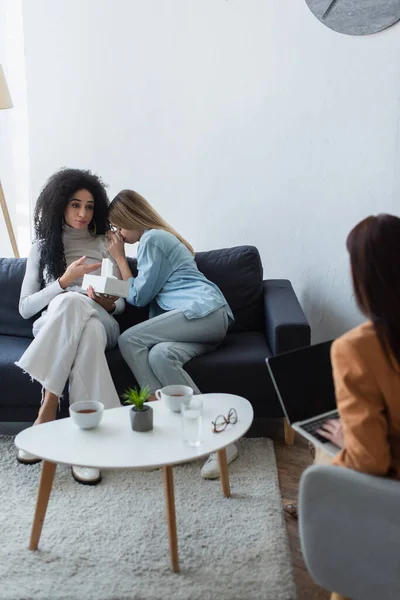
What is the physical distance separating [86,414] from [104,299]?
0.93 meters

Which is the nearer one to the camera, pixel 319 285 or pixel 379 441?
pixel 379 441

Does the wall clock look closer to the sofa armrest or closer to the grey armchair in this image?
the sofa armrest

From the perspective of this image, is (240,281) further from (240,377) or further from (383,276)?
(383,276)

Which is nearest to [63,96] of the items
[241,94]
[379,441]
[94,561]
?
[241,94]

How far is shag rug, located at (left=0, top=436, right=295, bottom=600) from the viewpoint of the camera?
167cm

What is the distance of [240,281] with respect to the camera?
9.51 feet

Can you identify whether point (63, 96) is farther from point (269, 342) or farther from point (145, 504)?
point (145, 504)

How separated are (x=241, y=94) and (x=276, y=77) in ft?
0.61

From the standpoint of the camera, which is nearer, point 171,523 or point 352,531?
point 352,531

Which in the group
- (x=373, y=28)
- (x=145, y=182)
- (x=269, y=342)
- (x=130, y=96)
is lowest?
(x=269, y=342)

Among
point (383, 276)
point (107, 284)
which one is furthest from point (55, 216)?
point (383, 276)

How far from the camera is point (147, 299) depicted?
2686 millimetres

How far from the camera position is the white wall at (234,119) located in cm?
292

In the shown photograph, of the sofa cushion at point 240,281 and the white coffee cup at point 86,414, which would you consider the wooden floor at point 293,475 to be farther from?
the white coffee cup at point 86,414
